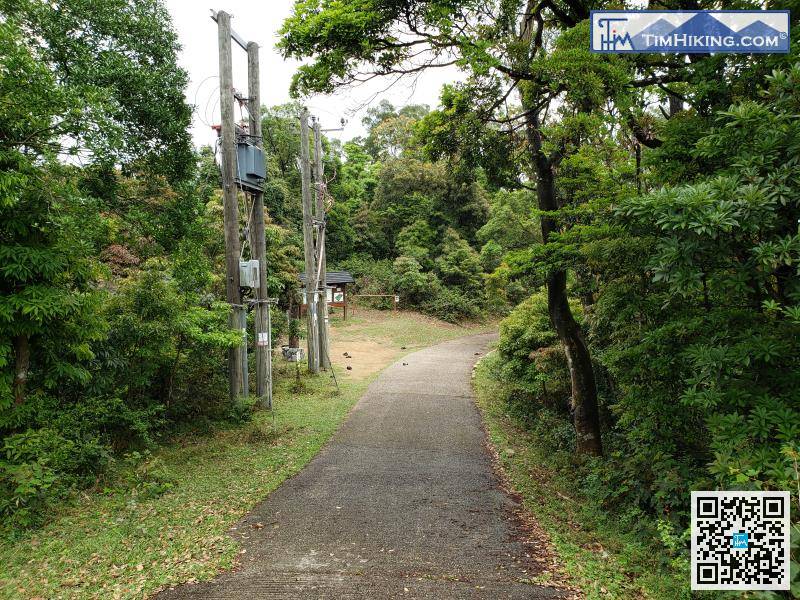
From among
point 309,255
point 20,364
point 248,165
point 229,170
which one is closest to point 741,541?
point 20,364

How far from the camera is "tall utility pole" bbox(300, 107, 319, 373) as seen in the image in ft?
47.1

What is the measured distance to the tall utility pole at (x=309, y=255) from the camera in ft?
47.1

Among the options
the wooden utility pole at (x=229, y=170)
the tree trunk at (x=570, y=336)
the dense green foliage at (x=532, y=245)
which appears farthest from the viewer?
the wooden utility pole at (x=229, y=170)

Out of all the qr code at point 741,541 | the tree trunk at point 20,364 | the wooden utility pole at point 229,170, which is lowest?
the qr code at point 741,541

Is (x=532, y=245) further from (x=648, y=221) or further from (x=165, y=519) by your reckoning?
(x=165, y=519)

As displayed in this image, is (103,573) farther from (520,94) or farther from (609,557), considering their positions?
(520,94)

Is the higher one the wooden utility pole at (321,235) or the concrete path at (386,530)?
the wooden utility pole at (321,235)

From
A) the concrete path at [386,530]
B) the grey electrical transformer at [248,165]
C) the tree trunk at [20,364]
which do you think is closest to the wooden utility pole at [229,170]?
the grey electrical transformer at [248,165]

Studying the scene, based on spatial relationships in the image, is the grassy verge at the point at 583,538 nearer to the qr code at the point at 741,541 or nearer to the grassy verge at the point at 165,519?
the qr code at the point at 741,541

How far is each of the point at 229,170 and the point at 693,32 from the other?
7116 millimetres

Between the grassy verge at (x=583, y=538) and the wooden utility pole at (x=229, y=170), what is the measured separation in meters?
5.26

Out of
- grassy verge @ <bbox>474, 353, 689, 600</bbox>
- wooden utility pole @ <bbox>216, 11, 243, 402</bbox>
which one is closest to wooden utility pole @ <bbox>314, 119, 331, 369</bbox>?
wooden utility pole @ <bbox>216, 11, 243, 402</bbox>

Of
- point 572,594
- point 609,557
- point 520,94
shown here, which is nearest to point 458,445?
point 609,557

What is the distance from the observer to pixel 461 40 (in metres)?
6.34
